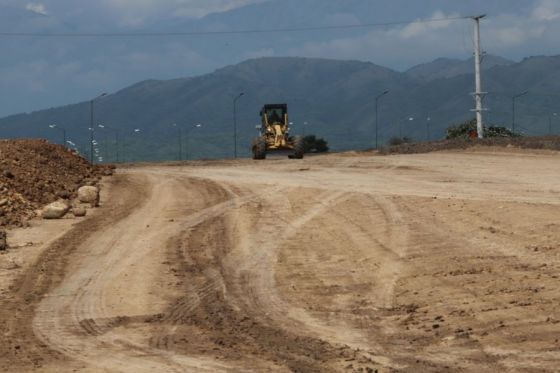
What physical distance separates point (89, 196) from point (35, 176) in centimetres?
284

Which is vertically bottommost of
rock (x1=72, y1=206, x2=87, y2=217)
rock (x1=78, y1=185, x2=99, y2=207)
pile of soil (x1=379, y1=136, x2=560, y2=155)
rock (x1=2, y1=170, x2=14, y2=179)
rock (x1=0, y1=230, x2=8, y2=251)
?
rock (x1=0, y1=230, x2=8, y2=251)

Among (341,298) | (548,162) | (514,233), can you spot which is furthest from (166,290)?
(548,162)

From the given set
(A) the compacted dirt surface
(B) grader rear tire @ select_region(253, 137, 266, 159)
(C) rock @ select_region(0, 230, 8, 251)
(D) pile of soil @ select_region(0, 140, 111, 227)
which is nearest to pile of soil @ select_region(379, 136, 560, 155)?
(B) grader rear tire @ select_region(253, 137, 266, 159)

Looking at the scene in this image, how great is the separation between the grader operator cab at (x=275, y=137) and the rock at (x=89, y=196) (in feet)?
94.5

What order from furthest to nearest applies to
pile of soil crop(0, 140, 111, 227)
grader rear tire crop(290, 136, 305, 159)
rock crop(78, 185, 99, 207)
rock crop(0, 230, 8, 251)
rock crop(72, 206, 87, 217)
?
grader rear tire crop(290, 136, 305, 159) < rock crop(78, 185, 99, 207) < pile of soil crop(0, 140, 111, 227) < rock crop(72, 206, 87, 217) < rock crop(0, 230, 8, 251)

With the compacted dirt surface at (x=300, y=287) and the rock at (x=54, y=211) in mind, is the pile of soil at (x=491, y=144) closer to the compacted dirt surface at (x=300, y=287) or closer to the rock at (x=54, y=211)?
the compacted dirt surface at (x=300, y=287)

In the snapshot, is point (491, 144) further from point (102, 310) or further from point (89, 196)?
point (102, 310)

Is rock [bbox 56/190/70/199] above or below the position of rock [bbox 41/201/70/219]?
above

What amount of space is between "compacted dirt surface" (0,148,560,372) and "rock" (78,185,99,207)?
1.86 meters

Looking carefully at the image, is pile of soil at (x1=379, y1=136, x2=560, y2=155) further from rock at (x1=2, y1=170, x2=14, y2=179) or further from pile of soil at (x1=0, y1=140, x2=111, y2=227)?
rock at (x1=2, y1=170, x2=14, y2=179)

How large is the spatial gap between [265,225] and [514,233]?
240 inches

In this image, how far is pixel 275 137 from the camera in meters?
57.7

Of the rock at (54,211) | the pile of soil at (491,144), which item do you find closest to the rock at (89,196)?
the rock at (54,211)

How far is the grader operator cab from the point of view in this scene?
57062mm
